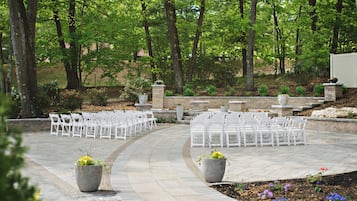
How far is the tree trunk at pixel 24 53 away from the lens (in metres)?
16.8

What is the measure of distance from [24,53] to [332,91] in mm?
13457

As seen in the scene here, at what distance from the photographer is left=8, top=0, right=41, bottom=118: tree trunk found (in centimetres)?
1675

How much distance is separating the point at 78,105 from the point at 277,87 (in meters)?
10.8

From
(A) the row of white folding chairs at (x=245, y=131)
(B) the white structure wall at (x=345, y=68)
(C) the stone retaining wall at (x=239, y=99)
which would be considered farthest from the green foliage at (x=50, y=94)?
(B) the white structure wall at (x=345, y=68)

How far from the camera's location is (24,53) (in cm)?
1752

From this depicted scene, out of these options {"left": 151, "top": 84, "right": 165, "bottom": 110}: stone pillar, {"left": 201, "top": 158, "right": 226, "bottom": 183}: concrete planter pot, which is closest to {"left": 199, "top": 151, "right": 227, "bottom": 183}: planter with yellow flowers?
{"left": 201, "top": 158, "right": 226, "bottom": 183}: concrete planter pot

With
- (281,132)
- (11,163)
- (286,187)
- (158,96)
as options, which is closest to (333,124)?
(281,132)

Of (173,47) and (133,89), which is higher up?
(173,47)

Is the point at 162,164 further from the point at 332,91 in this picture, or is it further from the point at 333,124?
the point at 332,91

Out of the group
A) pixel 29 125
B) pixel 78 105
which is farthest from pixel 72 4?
pixel 29 125

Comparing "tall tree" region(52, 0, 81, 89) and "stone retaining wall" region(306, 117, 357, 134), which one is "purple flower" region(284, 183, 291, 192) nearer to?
"stone retaining wall" region(306, 117, 357, 134)

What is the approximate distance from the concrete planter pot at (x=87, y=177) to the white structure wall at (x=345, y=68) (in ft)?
58.5

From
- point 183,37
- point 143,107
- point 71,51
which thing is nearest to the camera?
point 143,107

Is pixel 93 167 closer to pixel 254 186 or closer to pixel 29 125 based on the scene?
pixel 254 186
